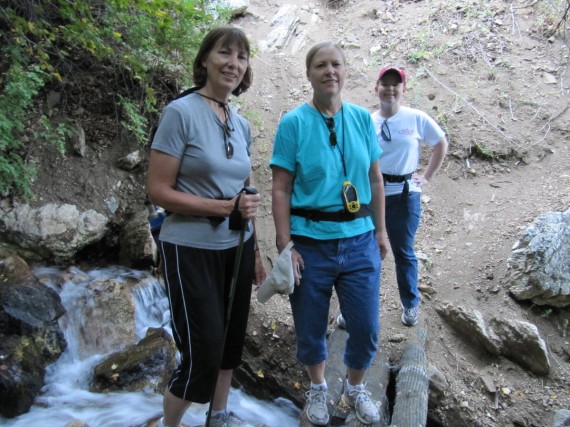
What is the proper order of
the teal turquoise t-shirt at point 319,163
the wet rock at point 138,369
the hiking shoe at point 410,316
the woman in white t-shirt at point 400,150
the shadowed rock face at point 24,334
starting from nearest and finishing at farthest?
the teal turquoise t-shirt at point 319,163
the woman in white t-shirt at point 400,150
the shadowed rock face at point 24,334
the wet rock at point 138,369
the hiking shoe at point 410,316

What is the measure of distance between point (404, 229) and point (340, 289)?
4.90ft

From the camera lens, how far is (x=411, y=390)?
3.50m

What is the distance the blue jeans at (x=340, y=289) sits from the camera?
255 centimetres

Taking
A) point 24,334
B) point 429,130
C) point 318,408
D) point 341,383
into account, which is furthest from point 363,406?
point 24,334

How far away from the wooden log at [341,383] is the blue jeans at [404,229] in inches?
29.4

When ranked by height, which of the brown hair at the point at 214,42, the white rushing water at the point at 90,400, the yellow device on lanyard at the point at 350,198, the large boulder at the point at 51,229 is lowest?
the white rushing water at the point at 90,400

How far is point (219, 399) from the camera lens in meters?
2.84

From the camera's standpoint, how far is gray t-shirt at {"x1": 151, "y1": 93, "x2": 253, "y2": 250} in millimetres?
2170

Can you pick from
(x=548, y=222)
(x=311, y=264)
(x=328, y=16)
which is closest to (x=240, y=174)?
(x=311, y=264)

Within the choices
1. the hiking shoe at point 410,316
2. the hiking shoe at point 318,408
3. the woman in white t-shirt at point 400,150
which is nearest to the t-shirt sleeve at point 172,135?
the hiking shoe at point 318,408

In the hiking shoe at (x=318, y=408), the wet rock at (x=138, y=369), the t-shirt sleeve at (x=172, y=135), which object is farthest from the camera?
the wet rock at (x=138, y=369)

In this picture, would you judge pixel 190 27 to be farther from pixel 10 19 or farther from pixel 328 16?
pixel 328 16

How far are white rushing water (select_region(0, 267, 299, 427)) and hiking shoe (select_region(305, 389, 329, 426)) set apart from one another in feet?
4.79

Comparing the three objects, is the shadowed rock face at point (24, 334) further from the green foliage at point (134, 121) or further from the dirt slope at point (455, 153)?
the green foliage at point (134, 121)
